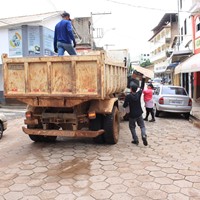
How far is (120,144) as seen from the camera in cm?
722

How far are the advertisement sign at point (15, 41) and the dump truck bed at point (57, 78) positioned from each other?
11.5 metres

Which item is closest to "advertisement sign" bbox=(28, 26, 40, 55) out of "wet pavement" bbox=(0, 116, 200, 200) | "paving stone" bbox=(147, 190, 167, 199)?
"wet pavement" bbox=(0, 116, 200, 200)

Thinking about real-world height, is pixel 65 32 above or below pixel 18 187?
above

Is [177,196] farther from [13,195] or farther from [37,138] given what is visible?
[37,138]

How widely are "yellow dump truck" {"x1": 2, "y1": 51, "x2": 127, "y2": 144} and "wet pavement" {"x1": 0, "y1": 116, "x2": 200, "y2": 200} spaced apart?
55cm

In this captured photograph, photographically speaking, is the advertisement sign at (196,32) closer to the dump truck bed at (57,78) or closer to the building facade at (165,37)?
the dump truck bed at (57,78)

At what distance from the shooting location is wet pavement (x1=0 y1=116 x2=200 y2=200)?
427 cm

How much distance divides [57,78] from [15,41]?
12.6 meters

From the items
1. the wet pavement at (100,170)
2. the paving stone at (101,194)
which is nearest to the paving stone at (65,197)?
the wet pavement at (100,170)

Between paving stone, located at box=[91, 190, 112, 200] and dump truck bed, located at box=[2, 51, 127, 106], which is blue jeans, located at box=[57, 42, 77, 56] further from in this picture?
paving stone, located at box=[91, 190, 112, 200]

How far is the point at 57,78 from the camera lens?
6016mm

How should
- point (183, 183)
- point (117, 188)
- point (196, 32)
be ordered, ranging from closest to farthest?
point (117, 188) → point (183, 183) → point (196, 32)

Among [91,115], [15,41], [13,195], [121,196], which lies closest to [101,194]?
[121,196]

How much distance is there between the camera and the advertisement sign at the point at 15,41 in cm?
1716
